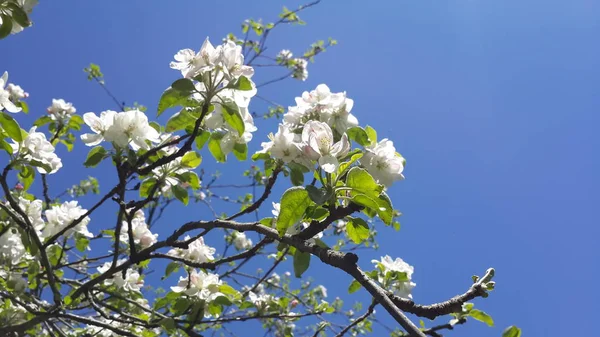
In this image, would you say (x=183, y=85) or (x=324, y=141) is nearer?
(x=324, y=141)

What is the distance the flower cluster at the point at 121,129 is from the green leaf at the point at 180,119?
0.24 m

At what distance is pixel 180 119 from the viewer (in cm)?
192

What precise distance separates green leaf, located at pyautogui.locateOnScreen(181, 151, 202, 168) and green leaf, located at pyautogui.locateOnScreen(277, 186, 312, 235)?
40.9 inches

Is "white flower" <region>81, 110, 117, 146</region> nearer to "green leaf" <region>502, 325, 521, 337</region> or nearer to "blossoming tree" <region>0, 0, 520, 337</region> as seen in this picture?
"blossoming tree" <region>0, 0, 520, 337</region>

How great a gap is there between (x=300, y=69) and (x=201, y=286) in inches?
178

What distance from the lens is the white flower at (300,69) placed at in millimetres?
6340

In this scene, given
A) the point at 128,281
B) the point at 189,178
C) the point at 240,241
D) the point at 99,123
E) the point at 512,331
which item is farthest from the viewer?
the point at 240,241

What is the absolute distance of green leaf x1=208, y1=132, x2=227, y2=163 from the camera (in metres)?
2.03

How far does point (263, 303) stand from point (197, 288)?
0.81 m

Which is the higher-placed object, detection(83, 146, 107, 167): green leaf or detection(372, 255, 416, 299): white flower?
detection(83, 146, 107, 167): green leaf

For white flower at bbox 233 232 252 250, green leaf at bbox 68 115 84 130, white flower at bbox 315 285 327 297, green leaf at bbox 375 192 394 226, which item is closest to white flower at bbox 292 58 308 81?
white flower at bbox 233 232 252 250

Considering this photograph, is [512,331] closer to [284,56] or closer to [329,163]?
[329,163]

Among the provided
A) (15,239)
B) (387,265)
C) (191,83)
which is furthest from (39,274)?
(387,265)

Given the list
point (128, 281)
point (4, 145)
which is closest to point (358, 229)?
point (4, 145)
